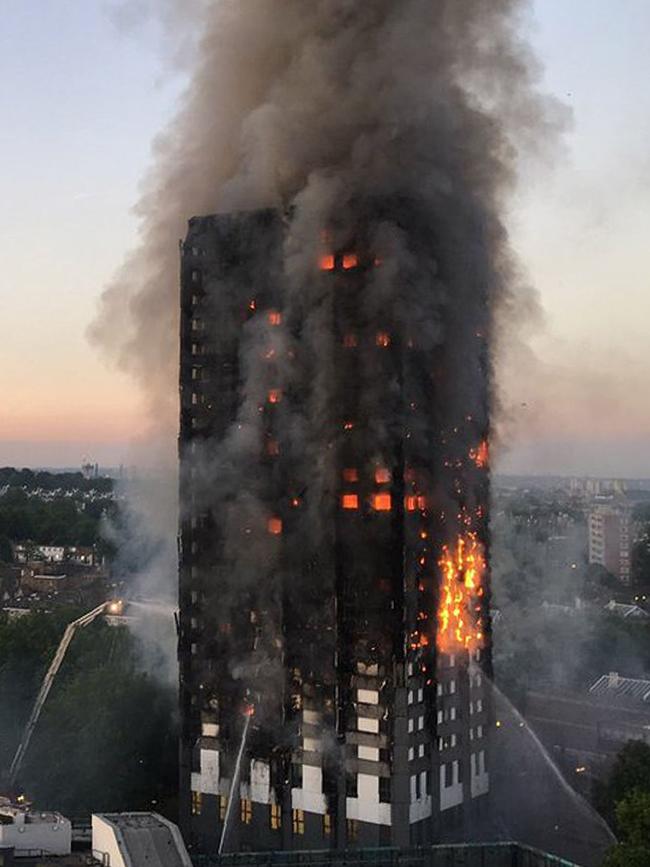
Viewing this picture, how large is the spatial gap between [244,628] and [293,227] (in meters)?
17.8

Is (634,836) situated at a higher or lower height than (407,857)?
higher

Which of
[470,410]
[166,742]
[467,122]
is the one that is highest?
[467,122]

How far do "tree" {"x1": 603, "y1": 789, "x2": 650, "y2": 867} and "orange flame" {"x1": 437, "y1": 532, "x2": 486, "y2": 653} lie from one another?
11.5 m

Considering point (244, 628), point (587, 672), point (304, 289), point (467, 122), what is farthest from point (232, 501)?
point (587, 672)

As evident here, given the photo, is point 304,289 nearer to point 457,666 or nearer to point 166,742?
point 457,666

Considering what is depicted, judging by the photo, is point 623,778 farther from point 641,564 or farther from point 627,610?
point 641,564

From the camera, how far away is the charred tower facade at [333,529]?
45.4 metres

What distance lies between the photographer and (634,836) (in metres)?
37.0

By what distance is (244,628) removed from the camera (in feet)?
161

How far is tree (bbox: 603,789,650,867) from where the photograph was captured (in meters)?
35.7

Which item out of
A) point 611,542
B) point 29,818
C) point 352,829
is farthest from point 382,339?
point 611,542

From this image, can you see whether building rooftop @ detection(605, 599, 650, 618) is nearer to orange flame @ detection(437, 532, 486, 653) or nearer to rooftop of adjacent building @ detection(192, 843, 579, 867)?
orange flame @ detection(437, 532, 486, 653)

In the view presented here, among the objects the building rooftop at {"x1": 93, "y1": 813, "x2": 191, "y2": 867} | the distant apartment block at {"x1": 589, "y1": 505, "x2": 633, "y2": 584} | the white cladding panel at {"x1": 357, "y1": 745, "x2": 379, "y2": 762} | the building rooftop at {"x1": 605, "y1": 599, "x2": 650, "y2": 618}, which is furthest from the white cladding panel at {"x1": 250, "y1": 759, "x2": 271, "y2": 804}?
the distant apartment block at {"x1": 589, "y1": 505, "x2": 633, "y2": 584}

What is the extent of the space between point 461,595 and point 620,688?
26900mm
